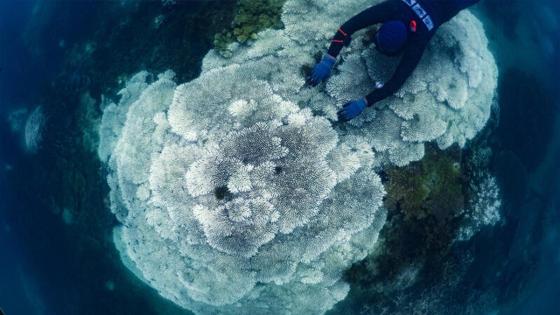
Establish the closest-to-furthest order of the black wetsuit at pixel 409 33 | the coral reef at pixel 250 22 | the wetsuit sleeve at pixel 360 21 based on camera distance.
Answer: the black wetsuit at pixel 409 33 → the wetsuit sleeve at pixel 360 21 → the coral reef at pixel 250 22

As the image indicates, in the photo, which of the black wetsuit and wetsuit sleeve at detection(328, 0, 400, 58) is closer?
the black wetsuit

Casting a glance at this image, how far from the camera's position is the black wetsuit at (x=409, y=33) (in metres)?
4.93

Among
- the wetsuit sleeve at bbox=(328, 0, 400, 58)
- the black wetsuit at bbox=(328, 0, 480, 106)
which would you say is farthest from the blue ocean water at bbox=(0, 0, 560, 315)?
the black wetsuit at bbox=(328, 0, 480, 106)

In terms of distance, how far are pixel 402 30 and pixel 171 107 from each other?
108 inches

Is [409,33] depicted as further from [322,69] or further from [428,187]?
[428,187]

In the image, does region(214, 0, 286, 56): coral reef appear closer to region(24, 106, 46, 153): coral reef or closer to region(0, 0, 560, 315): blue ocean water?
region(0, 0, 560, 315): blue ocean water

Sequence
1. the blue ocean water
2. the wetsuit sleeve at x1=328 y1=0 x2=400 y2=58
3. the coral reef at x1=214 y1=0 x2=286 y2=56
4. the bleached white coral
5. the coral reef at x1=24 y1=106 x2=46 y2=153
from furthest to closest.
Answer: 1. the coral reef at x1=24 y1=106 x2=46 y2=153
2. the blue ocean water
3. the coral reef at x1=214 y1=0 x2=286 y2=56
4. the wetsuit sleeve at x1=328 y1=0 x2=400 y2=58
5. the bleached white coral

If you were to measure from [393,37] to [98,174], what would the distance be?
4.01m

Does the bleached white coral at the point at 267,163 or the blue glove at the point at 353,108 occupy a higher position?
the blue glove at the point at 353,108

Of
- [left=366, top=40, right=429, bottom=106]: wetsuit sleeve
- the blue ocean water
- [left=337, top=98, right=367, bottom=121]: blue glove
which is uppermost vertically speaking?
[left=366, top=40, right=429, bottom=106]: wetsuit sleeve

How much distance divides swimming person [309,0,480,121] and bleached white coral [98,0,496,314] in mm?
205

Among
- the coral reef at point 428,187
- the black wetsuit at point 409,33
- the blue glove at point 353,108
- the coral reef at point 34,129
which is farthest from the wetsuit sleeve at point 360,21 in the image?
the coral reef at point 34,129

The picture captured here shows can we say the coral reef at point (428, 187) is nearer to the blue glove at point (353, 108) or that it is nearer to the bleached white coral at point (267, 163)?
the bleached white coral at point (267, 163)

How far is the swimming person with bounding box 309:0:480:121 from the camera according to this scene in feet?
16.0
